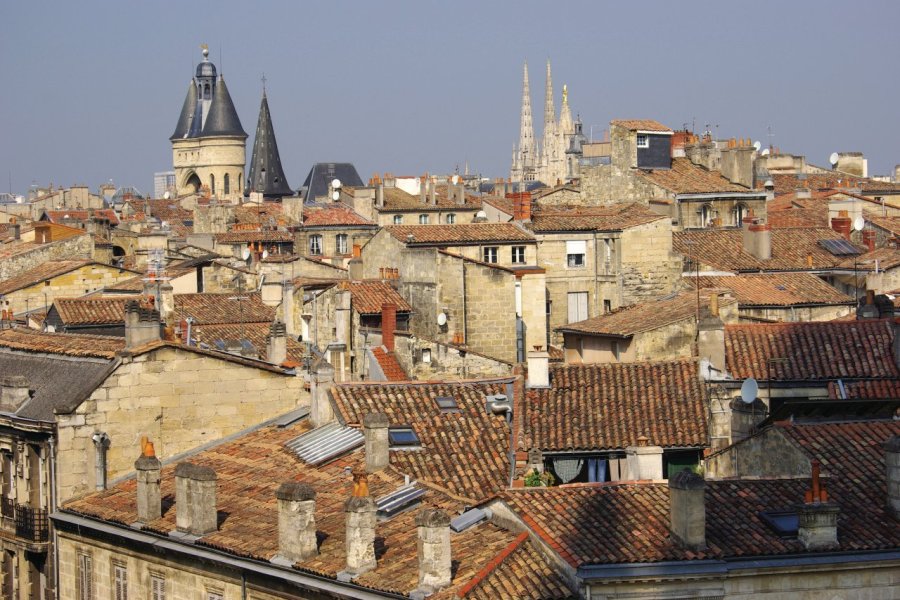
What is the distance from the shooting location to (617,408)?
120ft

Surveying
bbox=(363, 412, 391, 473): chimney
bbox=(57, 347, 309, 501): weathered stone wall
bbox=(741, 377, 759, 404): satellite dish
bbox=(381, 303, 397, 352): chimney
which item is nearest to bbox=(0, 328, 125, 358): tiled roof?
bbox=(57, 347, 309, 501): weathered stone wall

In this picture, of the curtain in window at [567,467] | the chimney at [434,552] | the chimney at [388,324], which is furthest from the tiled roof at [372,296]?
the chimney at [434,552]

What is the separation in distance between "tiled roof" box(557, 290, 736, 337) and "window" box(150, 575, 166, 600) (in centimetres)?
1650

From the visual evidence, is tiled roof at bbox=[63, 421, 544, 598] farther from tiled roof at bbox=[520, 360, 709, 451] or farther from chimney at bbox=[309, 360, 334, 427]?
tiled roof at bbox=[520, 360, 709, 451]

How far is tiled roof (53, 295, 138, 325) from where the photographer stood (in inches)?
1930

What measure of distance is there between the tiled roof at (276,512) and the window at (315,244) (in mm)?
51308

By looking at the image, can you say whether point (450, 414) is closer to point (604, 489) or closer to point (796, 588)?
point (604, 489)

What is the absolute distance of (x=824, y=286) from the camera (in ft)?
190

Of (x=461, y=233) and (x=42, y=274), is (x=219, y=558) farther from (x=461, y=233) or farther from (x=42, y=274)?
(x=42, y=274)

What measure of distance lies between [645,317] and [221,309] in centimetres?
1418

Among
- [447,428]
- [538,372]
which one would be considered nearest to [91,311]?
[538,372]

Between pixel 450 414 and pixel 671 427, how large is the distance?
3901 mm

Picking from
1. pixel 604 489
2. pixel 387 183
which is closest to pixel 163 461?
pixel 604 489

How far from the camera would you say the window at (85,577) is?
111 feet
